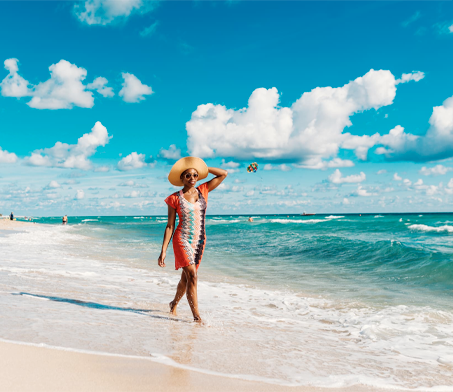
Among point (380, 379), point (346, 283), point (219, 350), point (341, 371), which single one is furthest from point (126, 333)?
point (346, 283)

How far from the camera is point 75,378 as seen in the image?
8.91ft

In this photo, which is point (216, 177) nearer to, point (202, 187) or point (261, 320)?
point (202, 187)

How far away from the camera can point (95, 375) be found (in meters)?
2.81

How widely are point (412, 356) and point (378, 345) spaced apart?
0.42 meters

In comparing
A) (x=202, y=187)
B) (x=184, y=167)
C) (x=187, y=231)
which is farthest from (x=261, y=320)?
(x=184, y=167)

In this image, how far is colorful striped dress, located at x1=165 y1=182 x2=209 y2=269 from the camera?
4805 millimetres

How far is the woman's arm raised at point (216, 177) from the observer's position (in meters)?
5.09

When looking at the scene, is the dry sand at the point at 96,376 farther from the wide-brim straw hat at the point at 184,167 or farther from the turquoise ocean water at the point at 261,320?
the wide-brim straw hat at the point at 184,167

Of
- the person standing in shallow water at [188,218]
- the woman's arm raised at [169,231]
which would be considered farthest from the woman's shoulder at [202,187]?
the woman's arm raised at [169,231]

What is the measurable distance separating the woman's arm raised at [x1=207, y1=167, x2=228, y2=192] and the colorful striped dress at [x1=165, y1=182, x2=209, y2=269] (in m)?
0.34

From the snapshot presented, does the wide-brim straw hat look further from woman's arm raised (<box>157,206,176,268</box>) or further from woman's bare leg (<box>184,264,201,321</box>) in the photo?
woman's bare leg (<box>184,264,201,321</box>)

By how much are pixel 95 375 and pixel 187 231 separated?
2258 millimetres

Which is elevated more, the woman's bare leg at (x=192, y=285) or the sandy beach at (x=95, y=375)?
the woman's bare leg at (x=192, y=285)

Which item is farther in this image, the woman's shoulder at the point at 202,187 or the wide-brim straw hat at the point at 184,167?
the woman's shoulder at the point at 202,187
